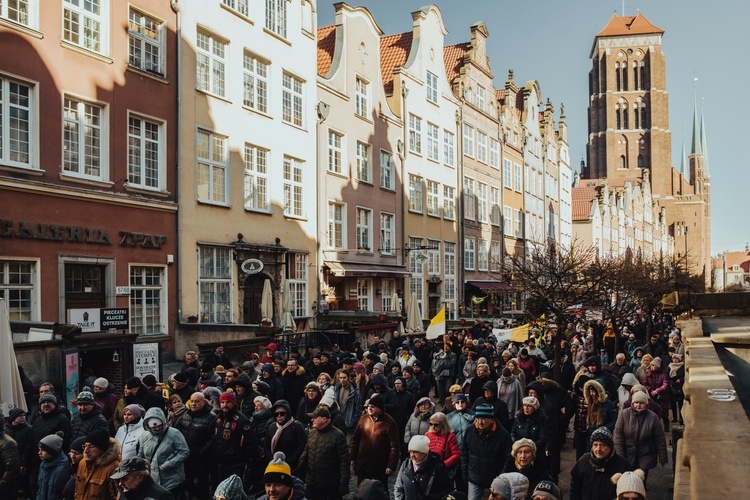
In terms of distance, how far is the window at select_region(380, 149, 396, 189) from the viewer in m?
33.9

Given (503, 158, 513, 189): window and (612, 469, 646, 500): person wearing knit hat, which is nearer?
(612, 469, 646, 500): person wearing knit hat

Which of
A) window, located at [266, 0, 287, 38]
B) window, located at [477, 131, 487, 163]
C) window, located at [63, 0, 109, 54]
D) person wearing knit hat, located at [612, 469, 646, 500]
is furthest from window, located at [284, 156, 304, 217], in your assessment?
person wearing knit hat, located at [612, 469, 646, 500]

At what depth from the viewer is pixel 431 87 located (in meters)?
38.3

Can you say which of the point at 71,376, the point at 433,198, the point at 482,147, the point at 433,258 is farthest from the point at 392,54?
the point at 71,376

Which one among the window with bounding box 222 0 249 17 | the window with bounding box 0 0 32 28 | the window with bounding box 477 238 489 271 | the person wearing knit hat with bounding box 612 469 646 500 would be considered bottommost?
the person wearing knit hat with bounding box 612 469 646 500

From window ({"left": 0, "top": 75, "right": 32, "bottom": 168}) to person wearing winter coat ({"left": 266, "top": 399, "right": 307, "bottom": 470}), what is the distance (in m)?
11.4

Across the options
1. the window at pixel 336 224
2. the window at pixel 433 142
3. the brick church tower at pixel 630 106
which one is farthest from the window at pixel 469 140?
the brick church tower at pixel 630 106

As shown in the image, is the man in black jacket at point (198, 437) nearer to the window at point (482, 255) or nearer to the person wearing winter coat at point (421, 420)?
the person wearing winter coat at point (421, 420)

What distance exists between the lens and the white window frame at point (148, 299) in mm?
20359

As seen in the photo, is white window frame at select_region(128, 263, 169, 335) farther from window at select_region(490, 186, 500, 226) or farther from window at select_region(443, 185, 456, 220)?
window at select_region(490, 186, 500, 226)

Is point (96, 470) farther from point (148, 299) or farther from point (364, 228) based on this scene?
point (364, 228)

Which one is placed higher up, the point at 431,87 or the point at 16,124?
the point at 431,87

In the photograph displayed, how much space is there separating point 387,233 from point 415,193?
11.6ft

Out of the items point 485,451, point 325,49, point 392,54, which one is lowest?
point 485,451
